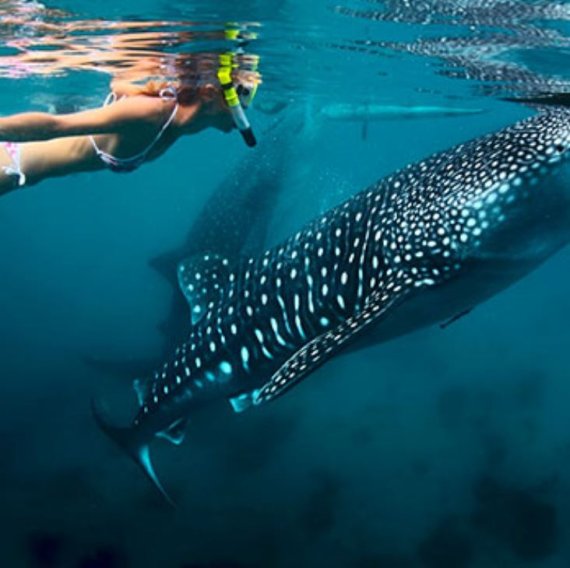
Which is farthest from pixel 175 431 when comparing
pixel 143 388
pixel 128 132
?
pixel 128 132

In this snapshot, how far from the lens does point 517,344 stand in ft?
58.2

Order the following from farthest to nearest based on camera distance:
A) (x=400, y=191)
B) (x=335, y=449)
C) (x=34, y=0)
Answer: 1. (x=335, y=449)
2. (x=34, y=0)
3. (x=400, y=191)

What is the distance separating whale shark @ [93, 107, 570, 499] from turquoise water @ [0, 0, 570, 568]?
1996mm

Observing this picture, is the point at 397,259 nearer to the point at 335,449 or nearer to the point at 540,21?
the point at 540,21

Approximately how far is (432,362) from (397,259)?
10243mm

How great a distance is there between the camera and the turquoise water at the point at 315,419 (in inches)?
294

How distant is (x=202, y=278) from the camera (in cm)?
645

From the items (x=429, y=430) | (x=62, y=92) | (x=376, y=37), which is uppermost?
(x=376, y=37)

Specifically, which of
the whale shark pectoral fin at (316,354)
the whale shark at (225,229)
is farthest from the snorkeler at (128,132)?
the whale shark at (225,229)

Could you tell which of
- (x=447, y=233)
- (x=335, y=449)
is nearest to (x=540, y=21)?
(x=447, y=233)

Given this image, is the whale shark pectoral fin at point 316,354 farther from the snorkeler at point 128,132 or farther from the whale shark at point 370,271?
the snorkeler at point 128,132

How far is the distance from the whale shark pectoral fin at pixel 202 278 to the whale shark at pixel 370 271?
0.04 ft

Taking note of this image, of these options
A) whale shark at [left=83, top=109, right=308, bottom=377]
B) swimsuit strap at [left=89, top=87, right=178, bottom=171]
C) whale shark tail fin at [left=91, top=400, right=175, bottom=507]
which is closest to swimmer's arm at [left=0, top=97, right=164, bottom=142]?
swimsuit strap at [left=89, top=87, right=178, bottom=171]

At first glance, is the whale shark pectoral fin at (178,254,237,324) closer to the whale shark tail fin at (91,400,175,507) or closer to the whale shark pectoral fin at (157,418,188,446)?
the whale shark pectoral fin at (157,418,188,446)
